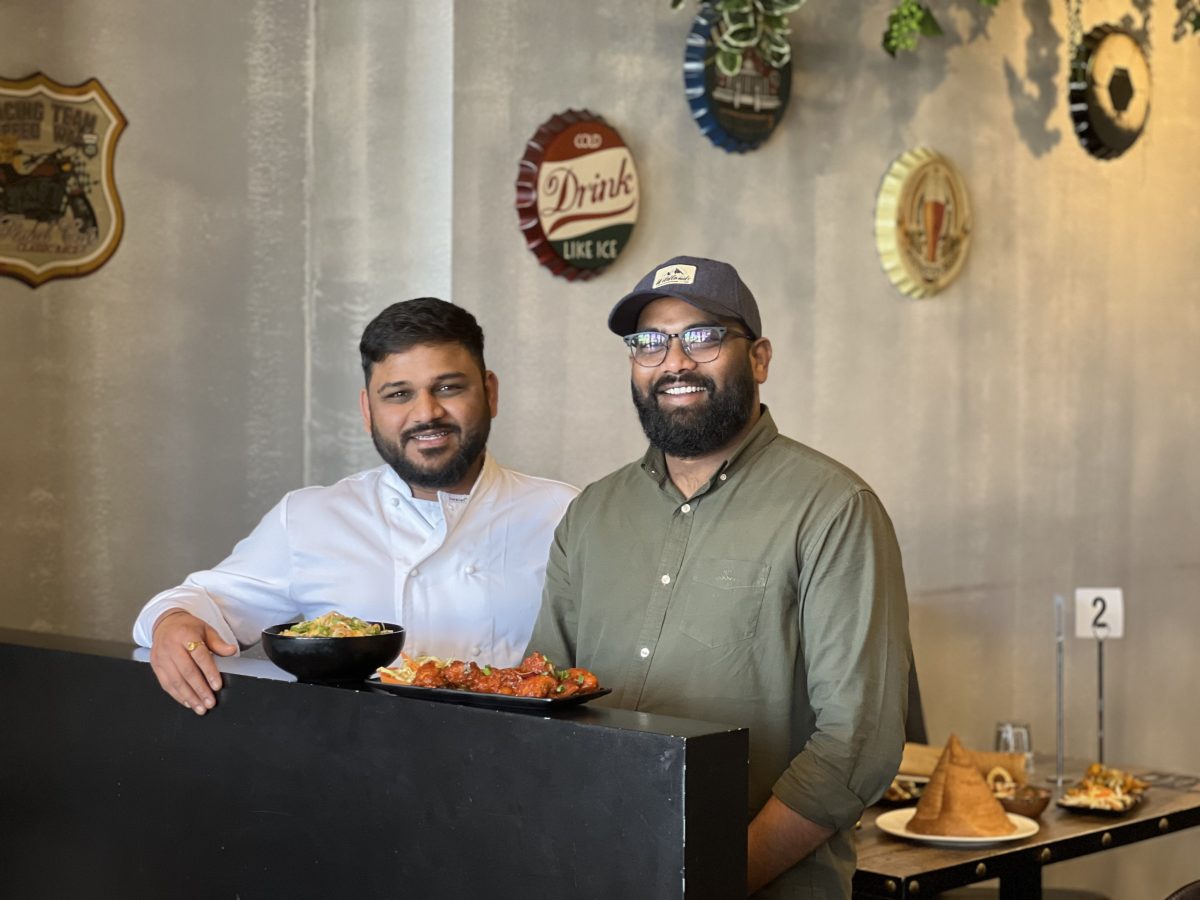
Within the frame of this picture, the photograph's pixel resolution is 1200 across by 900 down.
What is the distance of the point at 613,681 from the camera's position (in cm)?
236

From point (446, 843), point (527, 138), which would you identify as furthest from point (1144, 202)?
point (446, 843)

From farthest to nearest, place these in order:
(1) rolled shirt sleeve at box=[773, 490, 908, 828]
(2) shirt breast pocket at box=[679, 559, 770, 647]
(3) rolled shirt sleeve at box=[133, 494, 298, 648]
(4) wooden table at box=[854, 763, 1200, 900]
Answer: (4) wooden table at box=[854, 763, 1200, 900] → (3) rolled shirt sleeve at box=[133, 494, 298, 648] → (2) shirt breast pocket at box=[679, 559, 770, 647] → (1) rolled shirt sleeve at box=[773, 490, 908, 828]

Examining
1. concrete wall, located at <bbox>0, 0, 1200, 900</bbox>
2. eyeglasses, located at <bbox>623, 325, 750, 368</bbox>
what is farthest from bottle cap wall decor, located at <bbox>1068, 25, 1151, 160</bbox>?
eyeglasses, located at <bbox>623, 325, 750, 368</bbox>

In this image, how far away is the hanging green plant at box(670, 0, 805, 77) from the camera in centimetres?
397

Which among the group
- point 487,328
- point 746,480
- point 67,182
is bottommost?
point 746,480

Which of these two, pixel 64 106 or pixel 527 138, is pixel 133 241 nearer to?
pixel 64 106

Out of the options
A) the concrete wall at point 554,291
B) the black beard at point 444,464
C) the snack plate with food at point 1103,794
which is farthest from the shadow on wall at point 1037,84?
the black beard at point 444,464

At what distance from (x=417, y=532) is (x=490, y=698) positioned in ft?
3.23

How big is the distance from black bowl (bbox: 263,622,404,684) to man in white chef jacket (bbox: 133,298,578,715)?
0.66 meters

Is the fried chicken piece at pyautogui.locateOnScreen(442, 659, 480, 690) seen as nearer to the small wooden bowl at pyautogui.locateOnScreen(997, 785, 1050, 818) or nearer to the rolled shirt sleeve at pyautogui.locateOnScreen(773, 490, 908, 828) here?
the rolled shirt sleeve at pyautogui.locateOnScreen(773, 490, 908, 828)

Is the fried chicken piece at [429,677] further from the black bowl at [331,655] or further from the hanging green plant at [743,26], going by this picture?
the hanging green plant at [743,26]

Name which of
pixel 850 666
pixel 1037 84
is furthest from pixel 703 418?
pixel 1037 84

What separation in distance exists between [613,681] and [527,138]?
1.86 m

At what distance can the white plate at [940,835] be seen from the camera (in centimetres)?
319
